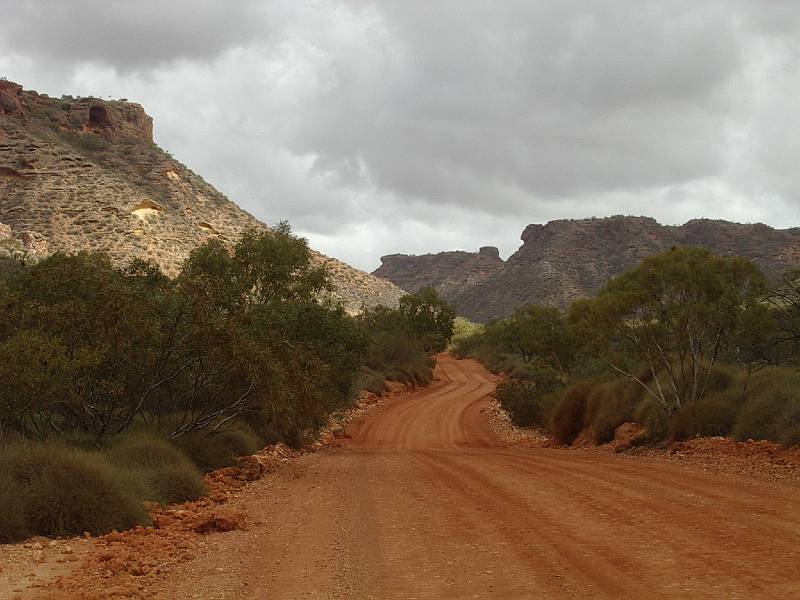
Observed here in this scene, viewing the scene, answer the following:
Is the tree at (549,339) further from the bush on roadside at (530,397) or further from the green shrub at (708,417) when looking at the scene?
the green shrub at (708,417)

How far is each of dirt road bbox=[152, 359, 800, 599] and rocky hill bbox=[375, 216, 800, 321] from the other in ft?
271

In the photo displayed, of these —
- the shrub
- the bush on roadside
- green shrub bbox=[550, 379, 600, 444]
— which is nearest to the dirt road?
green shrub bbox=[550, 379, 600, 444]

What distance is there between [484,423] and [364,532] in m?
25.2

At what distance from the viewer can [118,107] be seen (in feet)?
273

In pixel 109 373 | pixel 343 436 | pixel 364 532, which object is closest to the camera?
pixel 364 532

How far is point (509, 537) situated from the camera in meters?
9.21

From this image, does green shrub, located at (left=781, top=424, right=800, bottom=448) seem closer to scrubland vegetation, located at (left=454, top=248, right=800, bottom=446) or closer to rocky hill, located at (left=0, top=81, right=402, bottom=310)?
scrubland vegetation, located at (left=454, top=248, right=800, bottom=446)

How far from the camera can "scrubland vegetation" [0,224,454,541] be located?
404 inches

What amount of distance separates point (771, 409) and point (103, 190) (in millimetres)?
55521

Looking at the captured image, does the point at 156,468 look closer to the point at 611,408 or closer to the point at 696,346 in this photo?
the point at 696,346

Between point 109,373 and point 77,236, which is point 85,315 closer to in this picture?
point 109,373

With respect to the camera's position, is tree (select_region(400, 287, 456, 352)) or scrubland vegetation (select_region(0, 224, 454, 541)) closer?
scrubland vegetation (select_region(0, 224, 454, 541))

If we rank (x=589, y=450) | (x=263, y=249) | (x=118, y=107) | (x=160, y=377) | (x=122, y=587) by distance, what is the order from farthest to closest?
(x=118, y=107) < (x=263, y=249) < (x=589, y=450) < (x=160, y=377) < (x=122, y=587)

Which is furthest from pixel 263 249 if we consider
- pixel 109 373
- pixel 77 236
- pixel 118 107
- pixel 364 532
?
pixel 118 107
